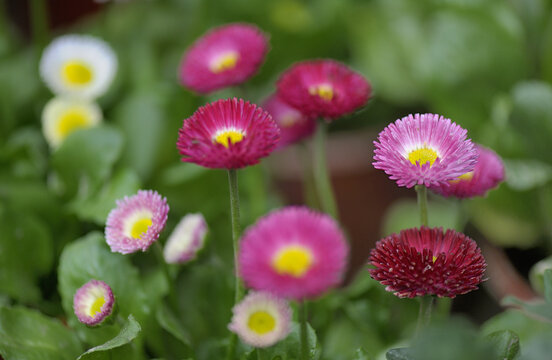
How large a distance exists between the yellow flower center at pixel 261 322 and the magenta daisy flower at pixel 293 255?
40 millimetres

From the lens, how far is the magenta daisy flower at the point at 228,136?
1.02ft

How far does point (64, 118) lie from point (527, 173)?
0.49 metres

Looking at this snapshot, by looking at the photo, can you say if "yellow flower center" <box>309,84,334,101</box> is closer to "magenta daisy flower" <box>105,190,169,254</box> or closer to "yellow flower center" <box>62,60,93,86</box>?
"magenta daisy flower" <box>105,190,169,254</box>

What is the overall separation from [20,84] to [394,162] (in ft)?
2.01

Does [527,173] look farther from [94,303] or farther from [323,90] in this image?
[94,303]

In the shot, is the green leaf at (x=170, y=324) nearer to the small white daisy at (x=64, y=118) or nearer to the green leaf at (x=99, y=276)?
the green leaf at (x=99, y=276)

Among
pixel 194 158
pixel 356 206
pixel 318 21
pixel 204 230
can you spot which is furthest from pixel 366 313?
pixel 318 21

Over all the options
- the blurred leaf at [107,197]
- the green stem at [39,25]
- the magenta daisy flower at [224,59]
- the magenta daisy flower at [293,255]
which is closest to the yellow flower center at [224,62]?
the magenta daisy flower at [224,59]

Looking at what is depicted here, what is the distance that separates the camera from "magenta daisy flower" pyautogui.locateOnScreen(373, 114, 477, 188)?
31 cm

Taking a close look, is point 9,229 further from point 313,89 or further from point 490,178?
point 490,178

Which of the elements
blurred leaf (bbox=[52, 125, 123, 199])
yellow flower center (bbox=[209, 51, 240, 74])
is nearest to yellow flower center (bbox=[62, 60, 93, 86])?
blurred leaf (bbox=[52, 125, 123, 199])

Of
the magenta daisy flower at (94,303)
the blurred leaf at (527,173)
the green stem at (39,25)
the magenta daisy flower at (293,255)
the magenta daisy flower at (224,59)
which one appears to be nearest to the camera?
the magenta daisy flower at (293,255)

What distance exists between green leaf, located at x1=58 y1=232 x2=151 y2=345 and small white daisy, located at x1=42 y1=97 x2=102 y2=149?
0.73 feet

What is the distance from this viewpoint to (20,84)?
2.54ft
